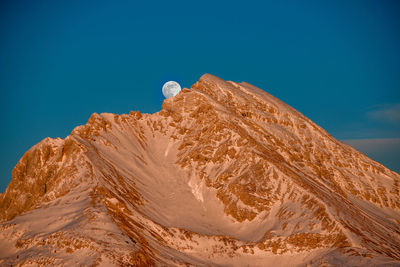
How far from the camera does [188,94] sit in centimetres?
12838

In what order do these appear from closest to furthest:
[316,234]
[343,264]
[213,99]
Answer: [343,264] → [316,234] → [213,99]

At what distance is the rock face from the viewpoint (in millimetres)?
66875

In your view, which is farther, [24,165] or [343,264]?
[24,165]

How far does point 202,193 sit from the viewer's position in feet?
322

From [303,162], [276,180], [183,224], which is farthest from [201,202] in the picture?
[303,162]

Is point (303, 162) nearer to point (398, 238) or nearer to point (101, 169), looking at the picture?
point (398, 238)

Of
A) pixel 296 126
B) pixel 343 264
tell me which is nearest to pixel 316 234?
pixel 343 264

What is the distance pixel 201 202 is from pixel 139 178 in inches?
613

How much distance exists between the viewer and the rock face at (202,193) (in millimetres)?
66875

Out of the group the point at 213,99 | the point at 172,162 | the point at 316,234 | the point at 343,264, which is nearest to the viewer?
the point at 343,264

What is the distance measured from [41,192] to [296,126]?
73.5 meters

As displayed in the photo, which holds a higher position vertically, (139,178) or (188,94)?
(188,94)

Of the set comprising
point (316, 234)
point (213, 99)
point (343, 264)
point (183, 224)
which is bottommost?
point (343, 264)

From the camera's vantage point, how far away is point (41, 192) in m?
88.4
